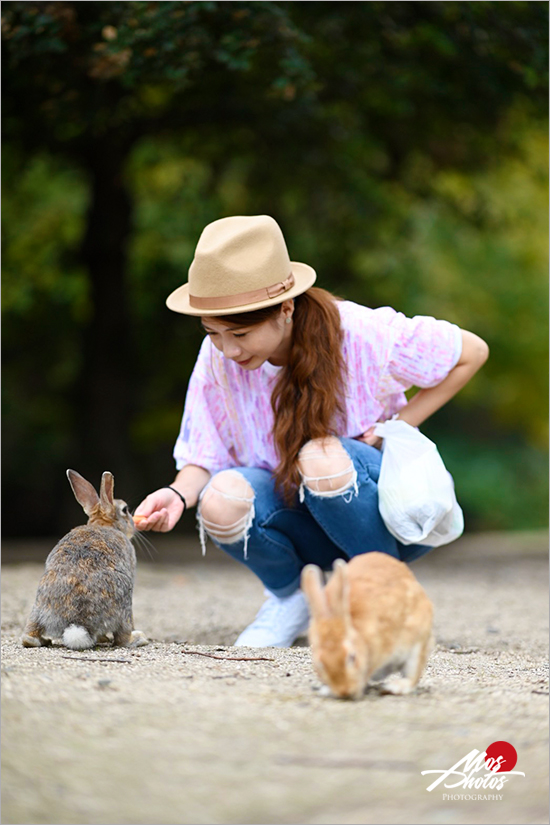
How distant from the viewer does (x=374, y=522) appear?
4.06 metres

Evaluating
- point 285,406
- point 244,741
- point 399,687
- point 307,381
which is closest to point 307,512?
point 285,406

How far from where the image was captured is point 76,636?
354cm

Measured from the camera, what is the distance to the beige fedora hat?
12.0 ft

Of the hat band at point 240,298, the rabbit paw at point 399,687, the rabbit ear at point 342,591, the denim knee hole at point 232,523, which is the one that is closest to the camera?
the rabbit ear at point 342,591

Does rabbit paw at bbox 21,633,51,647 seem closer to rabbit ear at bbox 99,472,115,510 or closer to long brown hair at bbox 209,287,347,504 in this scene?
rabbit ear at bbox 99,472,115,510

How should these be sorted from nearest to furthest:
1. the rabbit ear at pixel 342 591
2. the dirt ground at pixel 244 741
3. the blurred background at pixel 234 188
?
the dirt ground at pixel 244 741, the rabbit ear at pixel 342 591, the blurred background at pixel 234 188

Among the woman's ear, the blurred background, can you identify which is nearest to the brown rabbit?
the woman's ear

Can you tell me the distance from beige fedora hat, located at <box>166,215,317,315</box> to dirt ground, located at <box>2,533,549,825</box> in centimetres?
132

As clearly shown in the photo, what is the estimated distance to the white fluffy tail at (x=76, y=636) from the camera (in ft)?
11.6

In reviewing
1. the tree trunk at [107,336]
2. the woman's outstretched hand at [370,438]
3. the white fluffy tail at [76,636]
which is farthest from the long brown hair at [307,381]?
the tree trunk at [107,336]

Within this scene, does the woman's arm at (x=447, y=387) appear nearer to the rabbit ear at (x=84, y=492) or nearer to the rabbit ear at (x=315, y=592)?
the rabbit ear at (x=84, y=492)

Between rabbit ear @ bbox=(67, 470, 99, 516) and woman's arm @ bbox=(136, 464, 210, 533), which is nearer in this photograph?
woman's arm @ bbox=(136, 464, 210, 533)

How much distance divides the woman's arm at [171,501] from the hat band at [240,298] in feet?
2.46

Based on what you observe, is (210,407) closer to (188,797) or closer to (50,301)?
(188,797)
